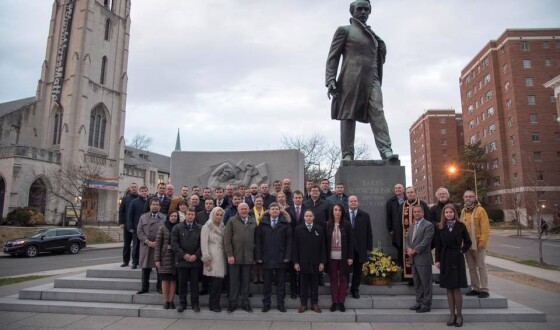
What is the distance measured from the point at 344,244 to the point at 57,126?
4663 centimetres

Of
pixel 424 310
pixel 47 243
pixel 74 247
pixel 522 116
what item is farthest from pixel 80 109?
pixel 522 116

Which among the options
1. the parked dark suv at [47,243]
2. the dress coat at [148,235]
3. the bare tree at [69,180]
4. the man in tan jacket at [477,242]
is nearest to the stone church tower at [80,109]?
the bare tree at [69,180]

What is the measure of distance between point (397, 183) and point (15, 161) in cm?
3828

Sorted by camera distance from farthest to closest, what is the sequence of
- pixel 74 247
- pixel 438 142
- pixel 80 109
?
1. pixel 438 142
2. pixel 80 109
3. pixel 74 247

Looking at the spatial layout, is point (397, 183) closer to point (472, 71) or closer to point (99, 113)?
point (99, 113)

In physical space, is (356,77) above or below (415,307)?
above

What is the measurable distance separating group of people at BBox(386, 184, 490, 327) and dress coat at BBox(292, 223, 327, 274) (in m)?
1.53

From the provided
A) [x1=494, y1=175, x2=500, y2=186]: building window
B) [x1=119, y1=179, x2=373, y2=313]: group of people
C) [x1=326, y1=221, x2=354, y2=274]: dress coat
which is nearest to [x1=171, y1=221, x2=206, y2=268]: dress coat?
[x1=119, y1=179, x2=373, y2=313]: group of people

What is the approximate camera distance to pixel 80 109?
42.1 m

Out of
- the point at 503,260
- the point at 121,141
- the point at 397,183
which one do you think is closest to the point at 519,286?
the point at 397,183

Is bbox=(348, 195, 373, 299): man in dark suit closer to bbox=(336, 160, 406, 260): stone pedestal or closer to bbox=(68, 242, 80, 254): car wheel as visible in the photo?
bbox=(336, 160, 406, 260): stone pedestal

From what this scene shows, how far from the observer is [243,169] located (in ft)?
44.1

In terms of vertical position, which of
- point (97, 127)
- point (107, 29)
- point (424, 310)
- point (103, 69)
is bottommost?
point (424, 310)

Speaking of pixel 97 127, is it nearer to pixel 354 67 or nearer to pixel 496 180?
pixel 354 67
